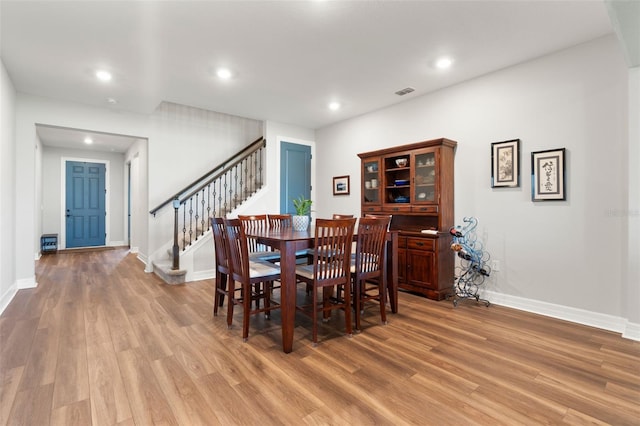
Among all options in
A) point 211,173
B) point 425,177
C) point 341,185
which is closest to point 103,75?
point 211,173

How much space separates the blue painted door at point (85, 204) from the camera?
7871 millimetres

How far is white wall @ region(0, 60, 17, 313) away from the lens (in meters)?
3.37

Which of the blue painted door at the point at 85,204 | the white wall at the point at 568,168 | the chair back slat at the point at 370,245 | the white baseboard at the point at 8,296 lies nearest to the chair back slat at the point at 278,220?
the chair back slat at the point at 370,245

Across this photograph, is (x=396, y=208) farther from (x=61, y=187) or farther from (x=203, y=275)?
(x=61, y=187)

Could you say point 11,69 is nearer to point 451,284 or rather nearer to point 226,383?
point 226,383

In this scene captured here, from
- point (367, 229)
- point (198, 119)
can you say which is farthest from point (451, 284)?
point (198, 119)

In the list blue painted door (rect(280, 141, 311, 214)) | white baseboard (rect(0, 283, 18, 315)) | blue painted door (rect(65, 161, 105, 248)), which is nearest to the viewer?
white baseboard (rect(0, 283, 18, 315))

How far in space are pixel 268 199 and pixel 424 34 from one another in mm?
3705

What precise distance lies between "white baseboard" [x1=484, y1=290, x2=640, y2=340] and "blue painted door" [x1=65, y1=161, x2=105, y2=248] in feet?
30.0

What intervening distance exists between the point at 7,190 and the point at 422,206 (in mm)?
5034

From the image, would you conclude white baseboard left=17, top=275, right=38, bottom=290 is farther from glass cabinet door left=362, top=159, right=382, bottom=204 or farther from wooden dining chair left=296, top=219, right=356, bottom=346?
glass cabinet door left=362, top=159, right=382, bottom=204

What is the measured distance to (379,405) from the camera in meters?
1.73

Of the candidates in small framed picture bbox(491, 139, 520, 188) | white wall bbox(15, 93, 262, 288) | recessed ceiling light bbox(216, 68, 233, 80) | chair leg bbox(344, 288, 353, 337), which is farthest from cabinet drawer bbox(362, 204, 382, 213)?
white wall bbox(15, 93, 262, 288)

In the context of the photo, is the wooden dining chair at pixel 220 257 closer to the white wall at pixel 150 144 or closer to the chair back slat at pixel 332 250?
the chair back slat at pixel 332 250
